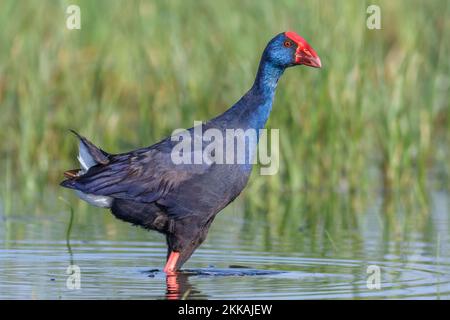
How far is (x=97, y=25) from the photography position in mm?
11156

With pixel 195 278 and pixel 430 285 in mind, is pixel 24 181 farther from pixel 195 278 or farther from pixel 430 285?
pixel 430 285

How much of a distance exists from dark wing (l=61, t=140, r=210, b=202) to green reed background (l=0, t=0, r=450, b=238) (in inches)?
92.1

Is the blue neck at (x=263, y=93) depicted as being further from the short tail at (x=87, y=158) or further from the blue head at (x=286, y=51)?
the short tail at (x=87, y=158)

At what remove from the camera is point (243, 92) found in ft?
32.8

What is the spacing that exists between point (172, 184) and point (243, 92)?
308cm

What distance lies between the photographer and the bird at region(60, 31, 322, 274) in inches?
276

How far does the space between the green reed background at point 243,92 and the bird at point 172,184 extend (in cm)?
229

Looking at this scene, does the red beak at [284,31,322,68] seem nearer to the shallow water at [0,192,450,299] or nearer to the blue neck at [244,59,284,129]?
the blue neck at [244,59,284,129]

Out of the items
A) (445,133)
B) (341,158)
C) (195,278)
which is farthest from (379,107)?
(195,278)

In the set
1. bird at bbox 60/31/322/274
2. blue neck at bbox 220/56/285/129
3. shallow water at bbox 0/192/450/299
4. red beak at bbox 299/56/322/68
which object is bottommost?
shallow water at bbox 0/192/450/299

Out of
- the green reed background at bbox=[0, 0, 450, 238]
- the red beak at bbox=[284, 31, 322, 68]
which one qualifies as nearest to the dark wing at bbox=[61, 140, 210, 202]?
the red beak at bbox=[284, 31, 322, 68]

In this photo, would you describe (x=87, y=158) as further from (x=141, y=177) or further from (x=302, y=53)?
(x=302, y=53)

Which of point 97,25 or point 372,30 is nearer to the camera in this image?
point 372,30

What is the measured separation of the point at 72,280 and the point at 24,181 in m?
3.57
